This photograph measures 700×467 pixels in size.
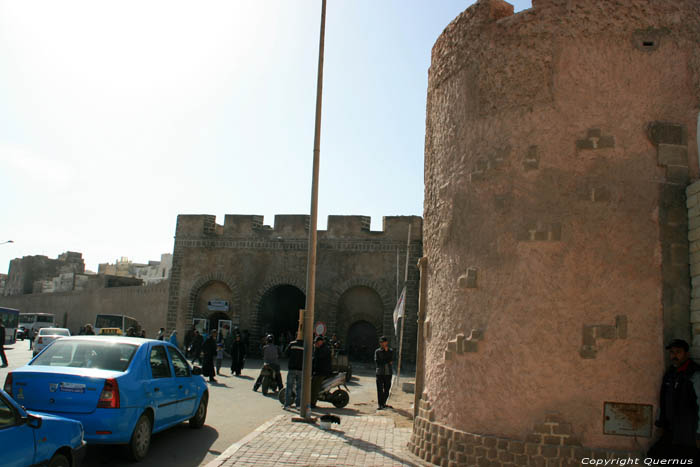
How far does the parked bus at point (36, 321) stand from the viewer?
41656 mm

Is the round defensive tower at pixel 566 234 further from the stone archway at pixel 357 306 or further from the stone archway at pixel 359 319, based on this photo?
the stone archway at pixel 359 319

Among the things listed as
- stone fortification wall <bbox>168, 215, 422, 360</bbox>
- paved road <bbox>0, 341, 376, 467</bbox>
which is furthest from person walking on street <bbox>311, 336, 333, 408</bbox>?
stone fortification wall <bbox>168, 215, 422, 360</bbox>

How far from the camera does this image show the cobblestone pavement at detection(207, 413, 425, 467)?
748 centimetres

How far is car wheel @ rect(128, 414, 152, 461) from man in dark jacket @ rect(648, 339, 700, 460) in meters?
5.78

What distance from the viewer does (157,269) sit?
193 ft

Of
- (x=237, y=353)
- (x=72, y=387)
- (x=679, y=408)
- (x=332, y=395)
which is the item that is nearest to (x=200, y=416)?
(x=72, y=387)

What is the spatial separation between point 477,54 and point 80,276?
5083 centimetres

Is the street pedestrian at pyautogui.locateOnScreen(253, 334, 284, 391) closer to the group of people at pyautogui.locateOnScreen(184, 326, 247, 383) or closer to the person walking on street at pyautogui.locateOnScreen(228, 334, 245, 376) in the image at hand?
the group of people at pyautogui.locateOnScreen(184, 326, 247, 383)

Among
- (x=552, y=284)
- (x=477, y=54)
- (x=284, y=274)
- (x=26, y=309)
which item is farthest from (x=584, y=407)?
(x=26, y=309)

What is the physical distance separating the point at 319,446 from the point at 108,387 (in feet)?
9.65

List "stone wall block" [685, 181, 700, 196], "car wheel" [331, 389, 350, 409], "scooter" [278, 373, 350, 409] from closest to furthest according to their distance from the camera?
"stone wall block" [685, 181, 700, 196], "scooter" [278, 373, 350, 409], "car wheel" [331, 389, 350, 409]

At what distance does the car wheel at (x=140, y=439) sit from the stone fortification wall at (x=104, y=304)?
27.2 meters

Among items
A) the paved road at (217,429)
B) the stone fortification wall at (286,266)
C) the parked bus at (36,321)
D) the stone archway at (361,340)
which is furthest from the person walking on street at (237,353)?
the parked bus at (36,321)

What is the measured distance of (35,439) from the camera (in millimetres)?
5133
